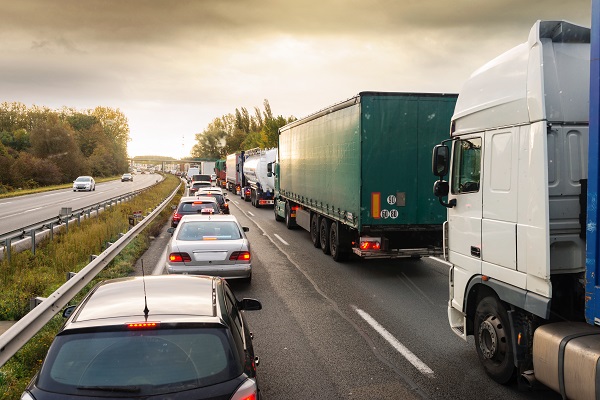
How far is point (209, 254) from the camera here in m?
10.3

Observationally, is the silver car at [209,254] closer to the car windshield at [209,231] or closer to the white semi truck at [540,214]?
the car windshield at [209,231]

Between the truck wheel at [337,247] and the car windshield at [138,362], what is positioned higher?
the car windshield at [138,362]

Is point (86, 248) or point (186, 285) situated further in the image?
point (86, 248)

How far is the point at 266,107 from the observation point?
103062 mm

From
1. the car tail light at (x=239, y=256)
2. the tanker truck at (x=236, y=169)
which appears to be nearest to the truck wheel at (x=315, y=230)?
the car tail light at (x=239, y=256)

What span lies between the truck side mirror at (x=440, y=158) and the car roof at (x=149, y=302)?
10.7 feet

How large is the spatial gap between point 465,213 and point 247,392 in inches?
156

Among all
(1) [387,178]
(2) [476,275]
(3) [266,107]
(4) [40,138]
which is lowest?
(2) [476,275]

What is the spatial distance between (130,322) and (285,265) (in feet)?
32.8

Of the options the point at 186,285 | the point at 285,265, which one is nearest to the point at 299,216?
the point at 285,265

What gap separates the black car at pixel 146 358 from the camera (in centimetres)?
333

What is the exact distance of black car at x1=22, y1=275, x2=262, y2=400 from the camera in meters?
3.33

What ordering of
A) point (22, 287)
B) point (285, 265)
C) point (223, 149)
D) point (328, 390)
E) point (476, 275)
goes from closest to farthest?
point (328, 390)
point (476, 275)
point (22, 287)
point (285, 265)
point (223, 149)

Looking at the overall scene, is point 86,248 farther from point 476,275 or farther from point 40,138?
point 40,138
